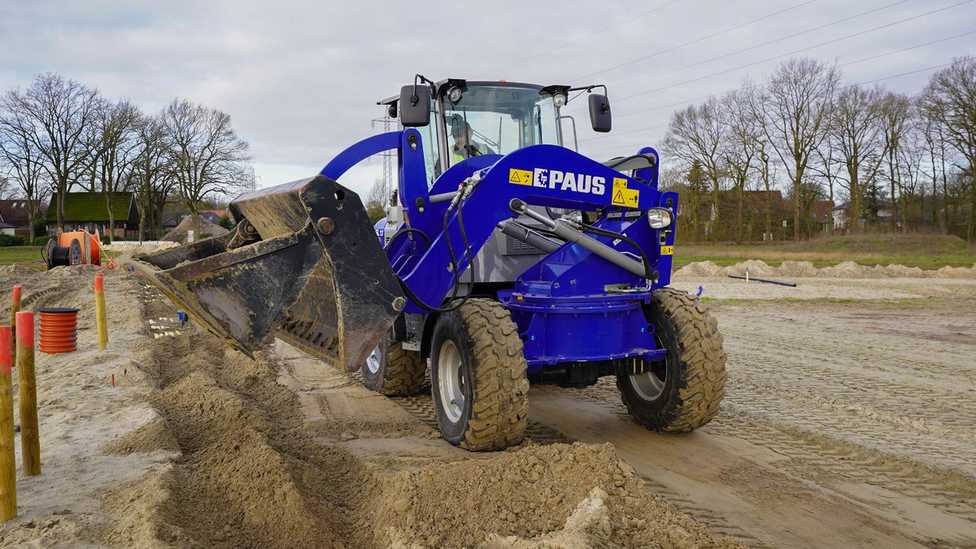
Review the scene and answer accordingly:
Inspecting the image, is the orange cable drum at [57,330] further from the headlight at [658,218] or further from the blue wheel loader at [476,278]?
the headlight at [658,218]

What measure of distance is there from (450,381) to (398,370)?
1.84 metres

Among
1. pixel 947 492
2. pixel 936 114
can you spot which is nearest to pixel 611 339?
pixel 947 492

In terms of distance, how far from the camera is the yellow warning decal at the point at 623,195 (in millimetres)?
5449

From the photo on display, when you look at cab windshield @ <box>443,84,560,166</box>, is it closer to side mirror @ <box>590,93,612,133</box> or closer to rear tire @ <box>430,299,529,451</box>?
side mirror @ <box>590,93,612,133</box>

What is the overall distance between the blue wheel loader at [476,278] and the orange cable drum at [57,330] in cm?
436

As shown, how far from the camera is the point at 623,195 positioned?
18.0 ft

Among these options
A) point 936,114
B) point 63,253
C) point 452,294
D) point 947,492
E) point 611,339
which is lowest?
point 947,492

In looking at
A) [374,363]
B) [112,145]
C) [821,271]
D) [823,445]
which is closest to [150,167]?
[112,145]

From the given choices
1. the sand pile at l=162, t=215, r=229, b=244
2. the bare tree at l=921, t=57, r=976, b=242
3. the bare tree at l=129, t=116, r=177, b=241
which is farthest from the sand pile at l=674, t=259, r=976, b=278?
the bare tree at l=129, t=116, r=177, b=241

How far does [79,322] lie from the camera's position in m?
11.9

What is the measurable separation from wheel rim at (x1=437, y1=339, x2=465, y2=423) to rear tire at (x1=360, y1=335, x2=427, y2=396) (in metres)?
1.63

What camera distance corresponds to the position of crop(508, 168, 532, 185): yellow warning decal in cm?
513

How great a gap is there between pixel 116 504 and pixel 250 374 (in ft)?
13.2

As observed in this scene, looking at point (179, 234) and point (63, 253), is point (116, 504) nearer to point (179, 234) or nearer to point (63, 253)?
point (63, 253)
